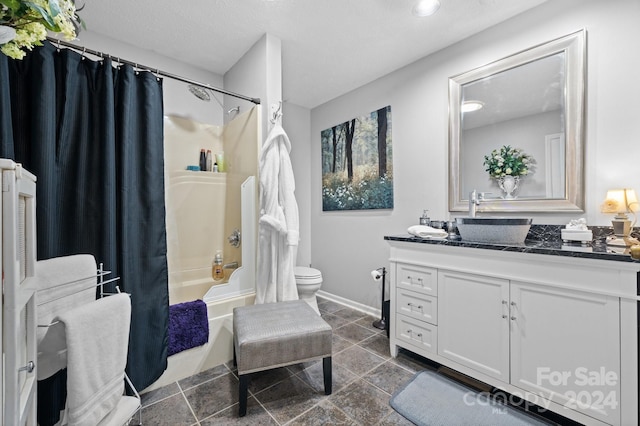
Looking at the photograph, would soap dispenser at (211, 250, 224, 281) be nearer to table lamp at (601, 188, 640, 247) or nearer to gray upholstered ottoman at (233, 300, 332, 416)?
gray upholstered ottoman at (233, 300, 332, 416)

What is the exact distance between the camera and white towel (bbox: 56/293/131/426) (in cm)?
94

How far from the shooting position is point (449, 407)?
1.49m

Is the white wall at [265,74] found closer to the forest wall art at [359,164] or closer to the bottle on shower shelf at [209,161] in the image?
the bottle on shower shelf at [209,161]

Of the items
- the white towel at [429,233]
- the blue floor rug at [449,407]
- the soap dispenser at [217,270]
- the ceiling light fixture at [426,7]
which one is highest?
the ceiling light fixture at [426,7]

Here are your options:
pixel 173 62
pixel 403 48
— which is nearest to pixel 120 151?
pixel 173 62

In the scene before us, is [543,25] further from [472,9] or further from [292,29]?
[292,29]

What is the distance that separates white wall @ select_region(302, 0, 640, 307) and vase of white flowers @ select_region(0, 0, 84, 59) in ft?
7.43

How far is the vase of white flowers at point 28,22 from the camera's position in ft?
2.40

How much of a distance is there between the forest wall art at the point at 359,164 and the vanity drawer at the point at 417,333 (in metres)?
1.07

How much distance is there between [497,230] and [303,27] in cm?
193

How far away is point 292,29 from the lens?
2010 mm

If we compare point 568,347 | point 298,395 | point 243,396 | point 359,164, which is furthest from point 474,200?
point 243,396

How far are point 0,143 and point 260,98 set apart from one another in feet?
4.78

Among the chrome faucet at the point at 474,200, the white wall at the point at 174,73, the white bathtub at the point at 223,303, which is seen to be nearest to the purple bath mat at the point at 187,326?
the white bathtub at the point at 223,303
